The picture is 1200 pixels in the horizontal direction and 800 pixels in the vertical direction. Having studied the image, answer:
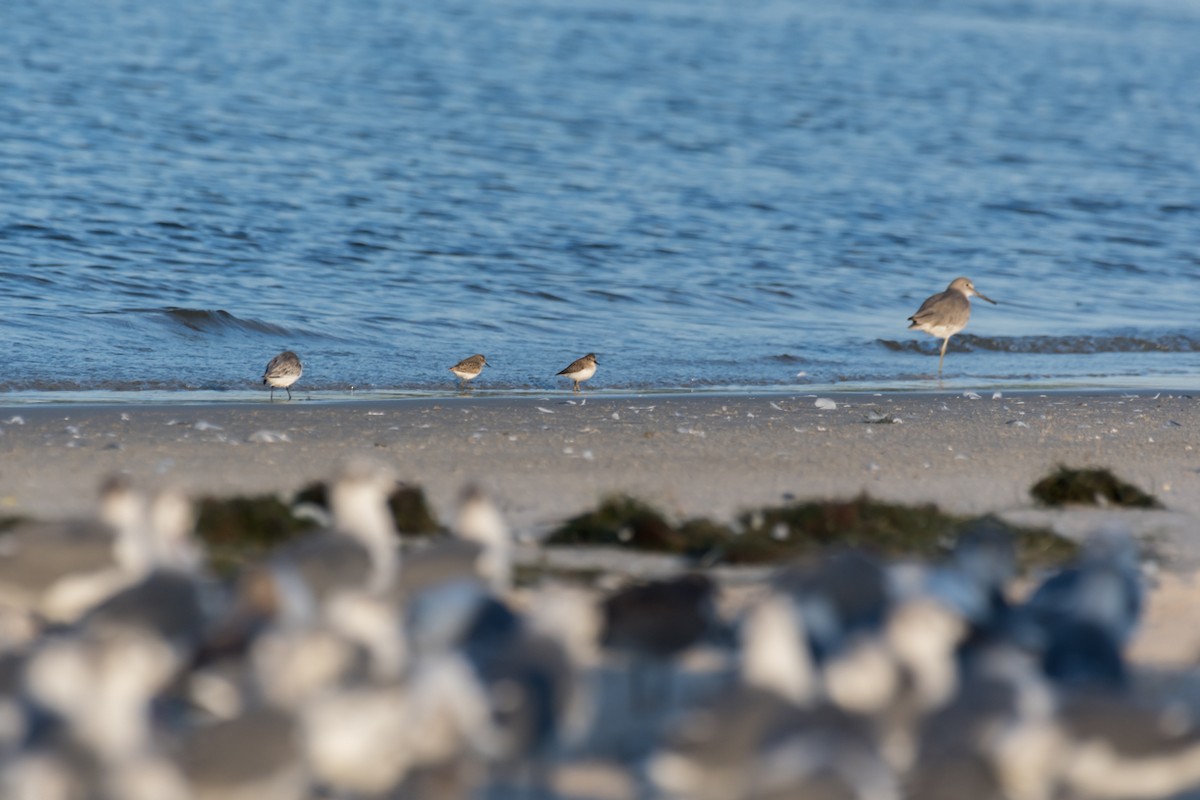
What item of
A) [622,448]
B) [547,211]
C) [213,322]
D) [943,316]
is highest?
[622,448]

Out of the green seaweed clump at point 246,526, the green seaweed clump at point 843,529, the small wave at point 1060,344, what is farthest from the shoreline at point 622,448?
the small wave at point 1060,344

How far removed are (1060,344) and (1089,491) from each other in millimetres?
8402

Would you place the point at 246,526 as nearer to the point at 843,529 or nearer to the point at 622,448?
the point at 843,529

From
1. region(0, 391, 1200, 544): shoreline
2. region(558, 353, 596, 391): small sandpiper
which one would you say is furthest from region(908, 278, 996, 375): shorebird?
region(558, 353, 596, 391): small sandpiper

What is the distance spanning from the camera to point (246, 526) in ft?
24.9

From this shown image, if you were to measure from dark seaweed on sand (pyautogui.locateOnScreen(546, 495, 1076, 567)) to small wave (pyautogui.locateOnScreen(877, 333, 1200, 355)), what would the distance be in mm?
8695

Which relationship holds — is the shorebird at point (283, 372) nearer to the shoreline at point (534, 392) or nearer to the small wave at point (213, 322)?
the shoreline at point (534, 392)

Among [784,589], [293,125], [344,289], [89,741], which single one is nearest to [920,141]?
[293,125]

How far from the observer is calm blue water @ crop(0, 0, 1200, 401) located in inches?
606

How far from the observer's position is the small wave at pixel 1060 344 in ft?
54.9

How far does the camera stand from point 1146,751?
4.71 metres

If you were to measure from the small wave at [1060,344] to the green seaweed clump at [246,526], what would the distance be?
394 inches

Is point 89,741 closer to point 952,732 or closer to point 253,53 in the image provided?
point 952,732

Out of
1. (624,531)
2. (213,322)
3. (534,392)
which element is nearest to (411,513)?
(624,531)
